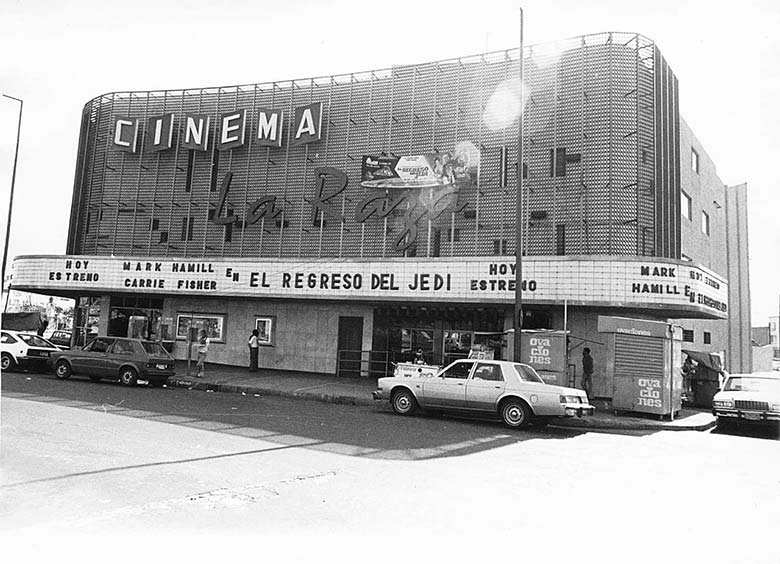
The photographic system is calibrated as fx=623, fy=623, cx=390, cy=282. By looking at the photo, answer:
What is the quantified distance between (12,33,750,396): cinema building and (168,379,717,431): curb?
362 cm

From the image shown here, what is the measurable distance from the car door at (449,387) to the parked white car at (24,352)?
13.3 meters

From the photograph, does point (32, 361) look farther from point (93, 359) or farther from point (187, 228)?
point (187, 228)

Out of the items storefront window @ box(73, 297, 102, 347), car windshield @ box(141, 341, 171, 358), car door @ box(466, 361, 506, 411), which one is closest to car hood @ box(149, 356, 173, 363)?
car windshield @ box(141, 341, 171, 358)

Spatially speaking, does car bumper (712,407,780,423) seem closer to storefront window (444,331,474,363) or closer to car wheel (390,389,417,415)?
car wheel (390,389,417,415)

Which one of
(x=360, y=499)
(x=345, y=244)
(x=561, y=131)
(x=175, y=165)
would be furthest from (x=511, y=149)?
(x=360, y=499)

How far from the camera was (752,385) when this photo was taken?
1616cm

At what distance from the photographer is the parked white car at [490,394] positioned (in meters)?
13.2

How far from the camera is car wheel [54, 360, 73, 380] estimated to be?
63.0 ft

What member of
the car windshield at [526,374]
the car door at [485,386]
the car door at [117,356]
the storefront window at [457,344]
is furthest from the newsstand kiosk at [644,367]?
the car door at [117,356]

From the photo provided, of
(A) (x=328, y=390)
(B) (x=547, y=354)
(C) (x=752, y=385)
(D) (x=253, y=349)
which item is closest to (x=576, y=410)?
(B) (x=547, y=354)

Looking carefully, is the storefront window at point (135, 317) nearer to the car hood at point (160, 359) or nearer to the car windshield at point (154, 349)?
the car windshield at point (154, 349)

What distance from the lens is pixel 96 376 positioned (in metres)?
18.9

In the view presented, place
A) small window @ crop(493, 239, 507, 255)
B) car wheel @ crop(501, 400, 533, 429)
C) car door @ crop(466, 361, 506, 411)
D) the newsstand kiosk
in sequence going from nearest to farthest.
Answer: car wheel @ crop(501, 400, 533, 429), car door @ crop(466, 361, 506, 411), the newsstand kiosk, small window @ crop(493, 239, 507, 255)

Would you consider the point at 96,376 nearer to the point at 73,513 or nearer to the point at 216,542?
the point at 73,513
